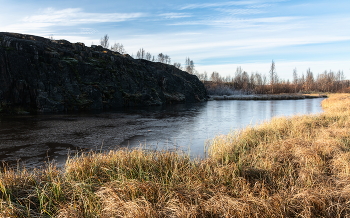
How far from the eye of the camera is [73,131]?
17672mm

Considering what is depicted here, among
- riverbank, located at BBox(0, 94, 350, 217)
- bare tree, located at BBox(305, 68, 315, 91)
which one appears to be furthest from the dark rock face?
bare tree, located at BBox(305, 68, 315, 91)

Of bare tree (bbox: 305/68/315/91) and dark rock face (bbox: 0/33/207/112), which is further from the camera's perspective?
bare tree (bbox: 305/68/315/91)

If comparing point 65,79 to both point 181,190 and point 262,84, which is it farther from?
point 262,84

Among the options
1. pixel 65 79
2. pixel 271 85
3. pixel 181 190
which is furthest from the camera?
pixel 271 85

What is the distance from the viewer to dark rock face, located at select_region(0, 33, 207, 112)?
31.2 meters

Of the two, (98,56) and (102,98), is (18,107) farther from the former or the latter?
(98,56)

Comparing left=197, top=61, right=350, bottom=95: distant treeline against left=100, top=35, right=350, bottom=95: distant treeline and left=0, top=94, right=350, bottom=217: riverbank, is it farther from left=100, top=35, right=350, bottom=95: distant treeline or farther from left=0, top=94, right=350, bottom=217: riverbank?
left=0, top=94, right=350, bottom=217: riverbank

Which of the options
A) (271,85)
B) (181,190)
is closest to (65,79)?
(181,190)

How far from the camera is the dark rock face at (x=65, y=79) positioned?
31183 millimetres

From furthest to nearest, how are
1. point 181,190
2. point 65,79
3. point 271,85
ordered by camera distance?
point 271,85
point 65,79
point 181,190

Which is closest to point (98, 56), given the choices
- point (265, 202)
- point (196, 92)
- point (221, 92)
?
point (196, 92)

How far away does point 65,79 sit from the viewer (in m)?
37.1

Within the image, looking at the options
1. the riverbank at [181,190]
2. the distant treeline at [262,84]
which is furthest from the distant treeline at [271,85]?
the riverbank at [181,190]

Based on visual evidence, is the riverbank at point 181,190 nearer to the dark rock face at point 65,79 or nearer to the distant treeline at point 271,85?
the dark rock face at point 65,79
